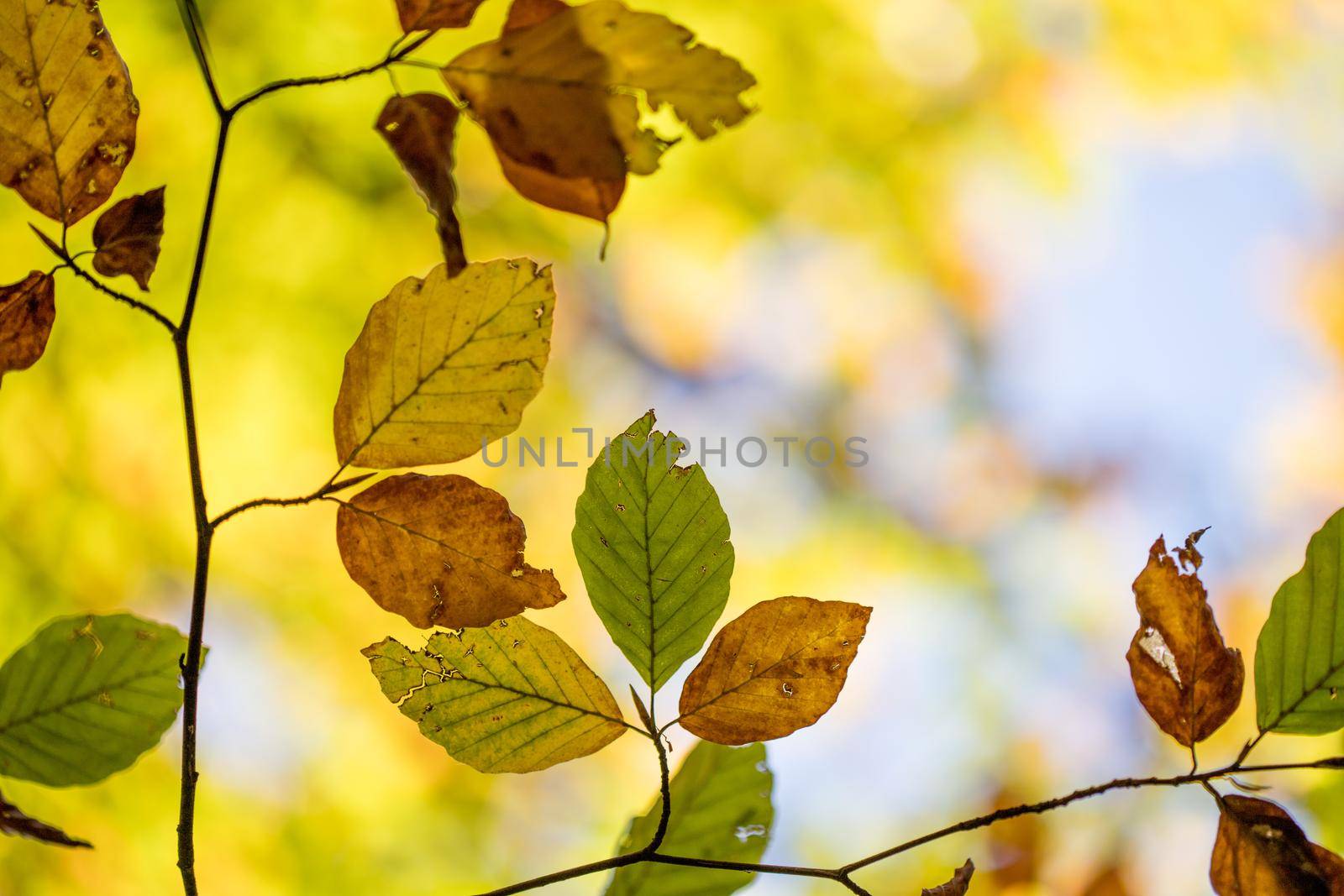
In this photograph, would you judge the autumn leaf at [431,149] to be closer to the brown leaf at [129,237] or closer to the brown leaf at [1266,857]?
the brown leaf at [129,237]

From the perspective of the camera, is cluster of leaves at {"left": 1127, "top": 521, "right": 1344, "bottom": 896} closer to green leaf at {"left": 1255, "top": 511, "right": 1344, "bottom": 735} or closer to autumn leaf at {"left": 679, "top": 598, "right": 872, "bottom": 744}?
green leaf at {"left": 1255, "top": 511, "right": 1344, "bottom": 735}

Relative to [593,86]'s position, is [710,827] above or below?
below

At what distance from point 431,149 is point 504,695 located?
172 millimetres

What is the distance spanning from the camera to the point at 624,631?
0.29 metres

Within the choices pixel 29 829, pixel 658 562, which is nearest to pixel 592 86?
pixel 658 562

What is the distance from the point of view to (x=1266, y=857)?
298 millimetres

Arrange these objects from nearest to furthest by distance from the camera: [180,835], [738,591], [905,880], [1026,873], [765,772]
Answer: [180,835], [765,772], [1026,873], [905,880], [738,591]

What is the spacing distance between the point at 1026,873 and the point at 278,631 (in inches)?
41.6

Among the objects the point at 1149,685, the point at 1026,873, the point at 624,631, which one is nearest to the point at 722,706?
the point at 624,631

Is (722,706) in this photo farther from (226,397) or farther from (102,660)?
(226,397)

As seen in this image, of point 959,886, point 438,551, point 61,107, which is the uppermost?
point 61,107

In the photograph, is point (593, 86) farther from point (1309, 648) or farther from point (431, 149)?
point (1309, 648)

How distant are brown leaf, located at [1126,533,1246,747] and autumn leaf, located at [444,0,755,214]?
0.21m

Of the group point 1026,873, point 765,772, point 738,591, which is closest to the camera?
point 765,772
